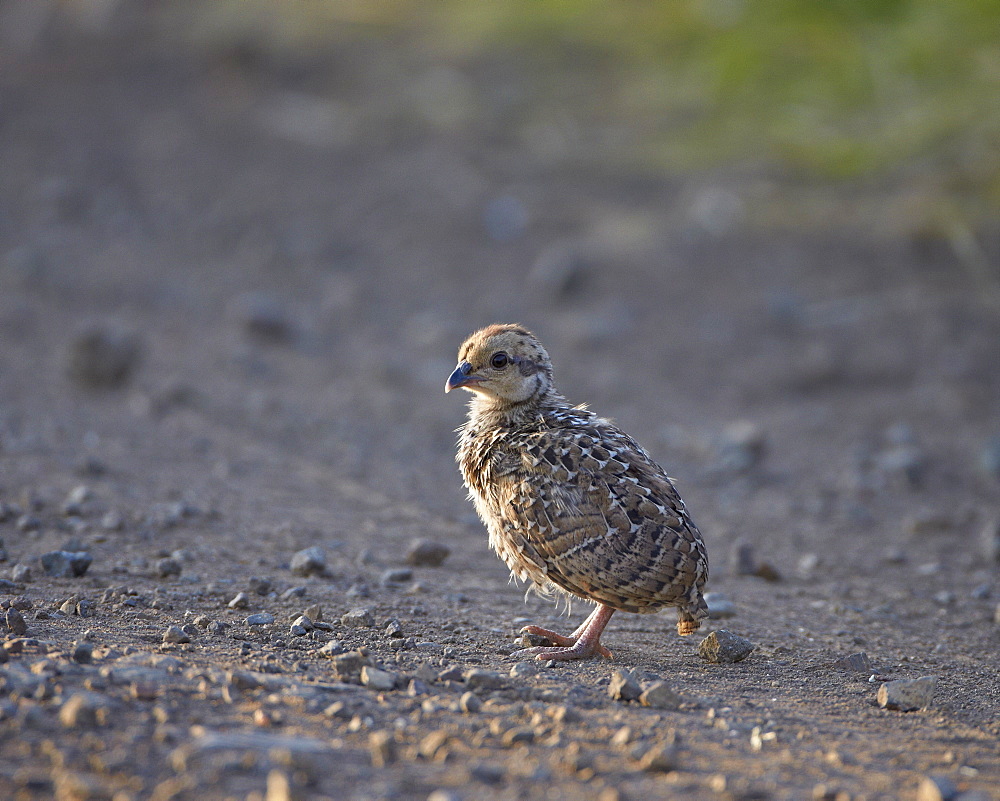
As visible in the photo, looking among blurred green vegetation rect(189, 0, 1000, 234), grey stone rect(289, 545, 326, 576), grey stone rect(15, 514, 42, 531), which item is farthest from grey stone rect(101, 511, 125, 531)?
blurred green vegetation rect(189, 0, 1000, 234)

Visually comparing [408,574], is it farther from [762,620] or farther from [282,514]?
[762,620]

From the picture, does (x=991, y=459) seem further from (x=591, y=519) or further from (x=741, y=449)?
(x=591, y=519)

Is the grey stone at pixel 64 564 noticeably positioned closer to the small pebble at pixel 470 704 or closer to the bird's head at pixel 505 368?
the bird's head at pixel 505 368

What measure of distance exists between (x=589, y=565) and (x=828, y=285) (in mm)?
7270

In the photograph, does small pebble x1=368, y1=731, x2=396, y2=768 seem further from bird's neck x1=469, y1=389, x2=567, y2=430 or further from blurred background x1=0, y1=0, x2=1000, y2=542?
blurred background x1=0, y1=0, x2=1000, y2=542

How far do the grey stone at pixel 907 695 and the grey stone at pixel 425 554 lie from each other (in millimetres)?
2690

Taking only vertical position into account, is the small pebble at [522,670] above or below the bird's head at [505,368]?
below

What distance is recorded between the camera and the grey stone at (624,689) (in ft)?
13.9

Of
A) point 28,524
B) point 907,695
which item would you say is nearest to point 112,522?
point 28,524

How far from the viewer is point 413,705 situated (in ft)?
13.0

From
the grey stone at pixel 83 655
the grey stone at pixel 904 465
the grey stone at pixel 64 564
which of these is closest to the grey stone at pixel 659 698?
the grey stone at pixel 83 655

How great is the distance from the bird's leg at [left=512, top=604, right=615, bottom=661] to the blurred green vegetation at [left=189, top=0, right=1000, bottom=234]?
783 cm

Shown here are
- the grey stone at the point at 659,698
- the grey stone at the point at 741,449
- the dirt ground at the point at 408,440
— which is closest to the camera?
the dirt ground at the point at 408,440

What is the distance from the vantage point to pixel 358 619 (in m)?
5.05
